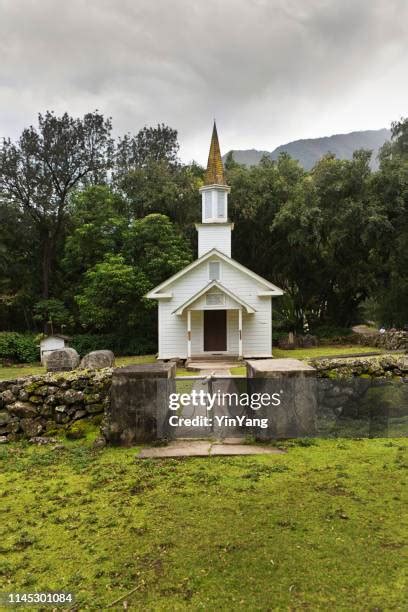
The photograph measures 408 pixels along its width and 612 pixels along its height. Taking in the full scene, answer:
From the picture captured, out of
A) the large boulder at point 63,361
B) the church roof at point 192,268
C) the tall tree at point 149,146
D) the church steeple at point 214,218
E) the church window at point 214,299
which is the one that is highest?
the tall tree at point 149,146

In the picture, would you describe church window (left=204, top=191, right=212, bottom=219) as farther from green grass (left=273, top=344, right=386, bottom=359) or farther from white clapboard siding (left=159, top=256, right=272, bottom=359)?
green grass (left=273, top=344, right=386, bottom=359)

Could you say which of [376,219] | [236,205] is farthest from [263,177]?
[376,219]

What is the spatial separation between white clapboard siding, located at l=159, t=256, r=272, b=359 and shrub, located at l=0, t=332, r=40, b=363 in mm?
7515

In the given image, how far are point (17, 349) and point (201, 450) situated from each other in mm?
19434

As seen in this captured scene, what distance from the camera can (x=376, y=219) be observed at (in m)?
22.3

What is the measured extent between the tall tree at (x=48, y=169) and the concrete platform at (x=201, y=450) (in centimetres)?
2544

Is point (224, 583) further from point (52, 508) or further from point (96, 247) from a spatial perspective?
point (96, 247)

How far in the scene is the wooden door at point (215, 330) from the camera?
68.0ft

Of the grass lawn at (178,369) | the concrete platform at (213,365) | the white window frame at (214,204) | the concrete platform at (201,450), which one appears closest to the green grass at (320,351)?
the grass lawn at (178,369)

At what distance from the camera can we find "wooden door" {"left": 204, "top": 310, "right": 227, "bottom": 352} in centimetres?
2073

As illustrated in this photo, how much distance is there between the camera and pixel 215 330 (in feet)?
68.2

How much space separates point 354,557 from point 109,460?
11.3ft

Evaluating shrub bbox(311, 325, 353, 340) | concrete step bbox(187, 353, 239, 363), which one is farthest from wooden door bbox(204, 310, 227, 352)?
shrub bbox(311, 325, 353, 340)

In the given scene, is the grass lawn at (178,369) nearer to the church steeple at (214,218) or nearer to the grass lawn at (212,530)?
the church steeple at (214,218)
